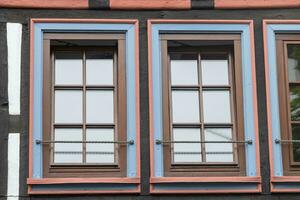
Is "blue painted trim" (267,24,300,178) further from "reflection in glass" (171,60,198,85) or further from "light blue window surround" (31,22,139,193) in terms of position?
"light blue window surround" (31,22,139,193)

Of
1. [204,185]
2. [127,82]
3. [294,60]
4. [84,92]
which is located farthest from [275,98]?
[84,92]

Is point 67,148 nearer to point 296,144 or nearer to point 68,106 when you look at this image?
point 68,106

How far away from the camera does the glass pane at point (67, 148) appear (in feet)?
31.8

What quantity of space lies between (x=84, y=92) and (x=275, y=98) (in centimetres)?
206

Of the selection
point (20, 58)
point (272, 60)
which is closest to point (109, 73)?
point (20, 58)

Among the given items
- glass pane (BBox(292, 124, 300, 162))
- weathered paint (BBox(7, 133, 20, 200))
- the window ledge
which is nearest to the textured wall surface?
weathered paint (BBox(7, 133, 20, 200))

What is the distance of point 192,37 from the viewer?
32.8 feet

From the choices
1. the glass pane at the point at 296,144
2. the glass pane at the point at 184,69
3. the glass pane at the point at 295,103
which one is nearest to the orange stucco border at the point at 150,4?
the glass pane at the point at 184,69

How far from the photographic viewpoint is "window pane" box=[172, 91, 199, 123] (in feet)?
32.5

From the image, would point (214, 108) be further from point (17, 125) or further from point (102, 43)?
point (17, 125)

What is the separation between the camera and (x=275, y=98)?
986cm

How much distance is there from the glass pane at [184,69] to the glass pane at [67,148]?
1.23m

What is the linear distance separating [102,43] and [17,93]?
1082 millimetres

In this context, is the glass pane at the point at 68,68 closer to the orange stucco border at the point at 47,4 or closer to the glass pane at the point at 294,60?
the orange stucco border at the point at 47,4
